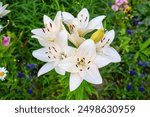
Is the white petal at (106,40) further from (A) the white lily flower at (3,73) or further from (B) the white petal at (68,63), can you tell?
(A) the white lily flower at (3,73)

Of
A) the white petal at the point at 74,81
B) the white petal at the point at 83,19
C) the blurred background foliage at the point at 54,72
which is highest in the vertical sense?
the white petal at the point at 83,19

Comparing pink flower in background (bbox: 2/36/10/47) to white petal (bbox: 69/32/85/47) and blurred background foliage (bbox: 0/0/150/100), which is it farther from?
white petal (bbox: 69/32/85/47)

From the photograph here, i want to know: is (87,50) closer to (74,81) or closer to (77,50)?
(77,50)

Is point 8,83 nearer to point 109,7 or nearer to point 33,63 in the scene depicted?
point 33,63

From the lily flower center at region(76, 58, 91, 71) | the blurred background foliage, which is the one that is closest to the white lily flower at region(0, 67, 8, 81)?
the blurred background foliage

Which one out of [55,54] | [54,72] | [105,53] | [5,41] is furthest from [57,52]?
[5,41]

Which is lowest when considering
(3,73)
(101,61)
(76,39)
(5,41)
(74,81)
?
(3,73)

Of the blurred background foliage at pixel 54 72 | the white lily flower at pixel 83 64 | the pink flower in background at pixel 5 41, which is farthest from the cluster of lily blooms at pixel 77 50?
the pink flower in background at pixel 5 41
